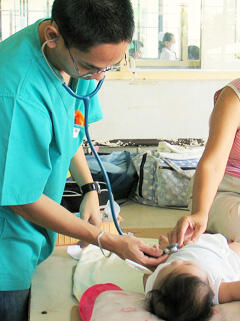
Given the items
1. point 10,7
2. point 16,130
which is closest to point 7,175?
point 16,130

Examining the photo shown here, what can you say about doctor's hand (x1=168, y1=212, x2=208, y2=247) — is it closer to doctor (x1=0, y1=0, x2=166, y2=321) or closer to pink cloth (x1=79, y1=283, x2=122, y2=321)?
doctor (x1=0, y1=0, x2=166, y2=321)

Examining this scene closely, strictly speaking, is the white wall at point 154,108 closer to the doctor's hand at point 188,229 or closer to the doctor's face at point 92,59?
the doctor's hand at point 188,229

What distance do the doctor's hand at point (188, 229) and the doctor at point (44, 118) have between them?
0.37 ft

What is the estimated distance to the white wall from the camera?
3990 mm

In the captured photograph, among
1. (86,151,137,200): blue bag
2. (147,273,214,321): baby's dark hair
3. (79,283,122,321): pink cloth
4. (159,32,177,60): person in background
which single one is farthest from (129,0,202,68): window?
(147,273,214,321): baby's dark hair

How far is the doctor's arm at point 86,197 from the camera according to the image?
1705 mm

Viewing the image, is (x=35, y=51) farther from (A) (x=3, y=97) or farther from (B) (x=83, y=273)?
(B) (x=83, y=273)

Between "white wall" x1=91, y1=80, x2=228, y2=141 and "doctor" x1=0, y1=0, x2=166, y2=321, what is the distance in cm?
247

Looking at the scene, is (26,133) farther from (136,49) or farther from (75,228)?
(136,49)

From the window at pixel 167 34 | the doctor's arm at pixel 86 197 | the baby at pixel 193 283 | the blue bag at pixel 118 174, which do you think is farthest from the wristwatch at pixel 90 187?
the window at pixel 167 34

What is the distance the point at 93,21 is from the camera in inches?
43.6

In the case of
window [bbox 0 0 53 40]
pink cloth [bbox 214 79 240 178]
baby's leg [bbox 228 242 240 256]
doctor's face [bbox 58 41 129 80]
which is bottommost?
baby's leg [bbox 228 242 240 256]

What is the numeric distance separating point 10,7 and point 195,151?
6.91ft

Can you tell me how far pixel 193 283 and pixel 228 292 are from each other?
17cm
